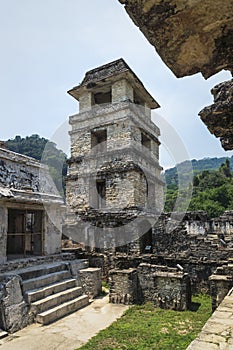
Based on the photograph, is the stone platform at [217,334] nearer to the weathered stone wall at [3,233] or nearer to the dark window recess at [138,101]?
the weathered stone wall at [3,233]

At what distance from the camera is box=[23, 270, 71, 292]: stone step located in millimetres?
7491

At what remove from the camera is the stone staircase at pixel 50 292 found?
6918 millimetres

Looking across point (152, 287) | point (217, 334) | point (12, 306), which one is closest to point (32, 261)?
point (12, 306)

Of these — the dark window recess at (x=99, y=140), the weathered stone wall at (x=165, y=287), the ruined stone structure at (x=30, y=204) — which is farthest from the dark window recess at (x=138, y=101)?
the weathered stone wall at (x=165, y=287)

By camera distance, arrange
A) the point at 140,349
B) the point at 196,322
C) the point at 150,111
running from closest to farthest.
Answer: the point at 140,349
the point at 196,322
the point at 150,111

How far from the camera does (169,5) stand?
4.52 feet

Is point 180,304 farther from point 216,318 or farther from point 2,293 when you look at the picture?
point 2,293

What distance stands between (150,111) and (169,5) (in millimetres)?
18907

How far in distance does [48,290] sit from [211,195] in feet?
101

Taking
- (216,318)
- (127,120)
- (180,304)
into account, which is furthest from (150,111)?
(216,318)

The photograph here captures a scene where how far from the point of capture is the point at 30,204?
32.2 ft

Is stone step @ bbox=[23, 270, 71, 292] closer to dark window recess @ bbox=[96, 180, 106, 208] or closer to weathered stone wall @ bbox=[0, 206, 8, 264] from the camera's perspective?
weathered stone wall @ bbox=[0, 206, 8, 264]

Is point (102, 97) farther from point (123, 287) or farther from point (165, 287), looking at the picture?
point (165, 287)

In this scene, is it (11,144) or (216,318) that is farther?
(11,144)
